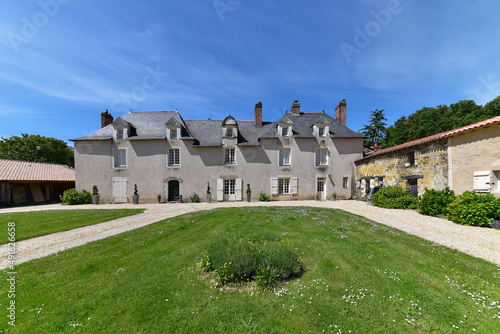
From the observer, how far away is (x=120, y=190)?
1530cm

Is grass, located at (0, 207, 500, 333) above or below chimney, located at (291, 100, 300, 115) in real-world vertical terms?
below

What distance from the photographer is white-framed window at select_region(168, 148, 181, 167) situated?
15.5 meters

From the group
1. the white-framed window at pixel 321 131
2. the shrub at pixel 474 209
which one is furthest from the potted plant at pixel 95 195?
the shrub at pixel 474 209

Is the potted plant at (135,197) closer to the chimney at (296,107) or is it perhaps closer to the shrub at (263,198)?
the shrub at (263,198)

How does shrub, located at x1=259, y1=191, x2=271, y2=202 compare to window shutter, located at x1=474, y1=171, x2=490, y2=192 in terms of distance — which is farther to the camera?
shrub, located at x1=259, y1=191, x2=271, y2=202

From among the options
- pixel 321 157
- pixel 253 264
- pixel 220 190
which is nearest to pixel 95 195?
pixel 220 190

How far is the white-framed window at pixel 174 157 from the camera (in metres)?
15.5

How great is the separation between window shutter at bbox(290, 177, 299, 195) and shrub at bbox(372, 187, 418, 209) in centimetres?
574

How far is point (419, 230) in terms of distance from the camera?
6383 mm

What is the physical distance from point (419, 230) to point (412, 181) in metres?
6.18

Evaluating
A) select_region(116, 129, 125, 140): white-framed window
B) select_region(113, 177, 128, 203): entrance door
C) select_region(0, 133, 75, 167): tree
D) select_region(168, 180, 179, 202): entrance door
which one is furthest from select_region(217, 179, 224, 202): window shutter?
select_region(0, 133, 75, 167): tree

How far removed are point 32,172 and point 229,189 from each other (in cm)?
1874

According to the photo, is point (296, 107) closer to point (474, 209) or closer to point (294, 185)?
point (294, 185)

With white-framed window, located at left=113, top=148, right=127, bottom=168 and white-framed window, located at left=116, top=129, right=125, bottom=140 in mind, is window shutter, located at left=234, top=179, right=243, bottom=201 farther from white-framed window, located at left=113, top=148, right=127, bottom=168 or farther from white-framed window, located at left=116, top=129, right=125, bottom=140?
white-framed window, located at left=116, top=129, right=125, bottom=140
